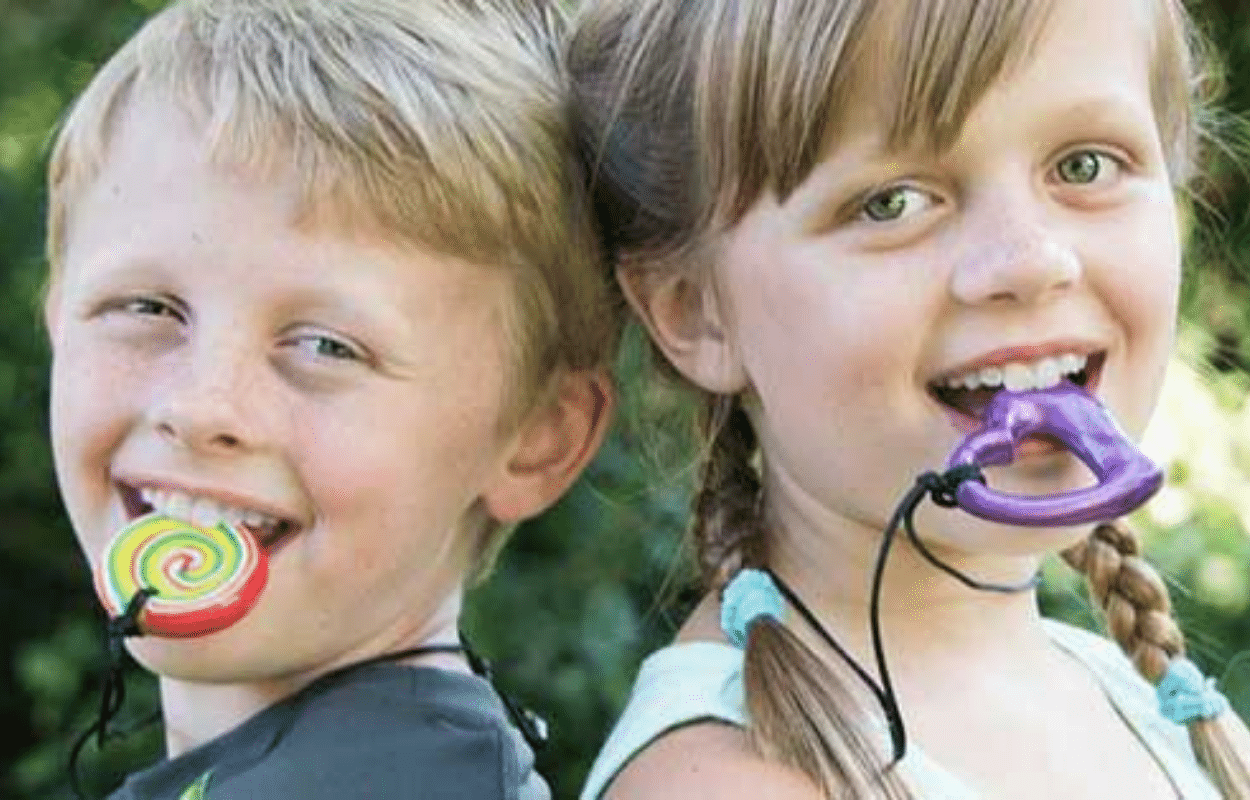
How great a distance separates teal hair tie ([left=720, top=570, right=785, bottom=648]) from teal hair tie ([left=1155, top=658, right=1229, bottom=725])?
1.32 feet

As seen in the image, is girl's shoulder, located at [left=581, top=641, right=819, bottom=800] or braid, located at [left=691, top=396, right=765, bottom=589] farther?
braid, located at [left=691, top=396, right=765, bottom=589]

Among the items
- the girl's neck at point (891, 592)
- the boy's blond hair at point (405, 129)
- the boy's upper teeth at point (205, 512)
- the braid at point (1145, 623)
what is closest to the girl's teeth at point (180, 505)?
the boy's upper teeth at point (205, 512)

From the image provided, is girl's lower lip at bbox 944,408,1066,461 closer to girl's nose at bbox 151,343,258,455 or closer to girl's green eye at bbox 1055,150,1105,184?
girl's green eye at bbox 1055,150,1105,184

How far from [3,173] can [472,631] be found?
3.21ft

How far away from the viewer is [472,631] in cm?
385

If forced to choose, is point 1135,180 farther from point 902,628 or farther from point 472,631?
point 472,631

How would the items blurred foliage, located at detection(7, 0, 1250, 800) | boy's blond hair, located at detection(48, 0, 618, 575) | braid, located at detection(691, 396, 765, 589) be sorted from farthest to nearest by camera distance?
blurred foliage, located at detection(7, 0, 1250, 800) → braid, located at detection(691, 396, 765, 589) → boy's blond hair, located at detection(48, 0, 618, 575)

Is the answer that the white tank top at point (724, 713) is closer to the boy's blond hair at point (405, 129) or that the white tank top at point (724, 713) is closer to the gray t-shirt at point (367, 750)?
the gray t-shirt at point (367, 750)

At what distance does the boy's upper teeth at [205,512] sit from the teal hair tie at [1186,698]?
2.71 feet

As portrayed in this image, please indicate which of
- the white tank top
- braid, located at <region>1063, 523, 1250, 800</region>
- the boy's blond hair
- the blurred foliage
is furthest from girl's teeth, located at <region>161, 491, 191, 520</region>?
the blurred foliage

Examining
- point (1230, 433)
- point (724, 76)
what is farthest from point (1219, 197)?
point (724, 76)

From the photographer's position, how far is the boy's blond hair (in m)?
2.37

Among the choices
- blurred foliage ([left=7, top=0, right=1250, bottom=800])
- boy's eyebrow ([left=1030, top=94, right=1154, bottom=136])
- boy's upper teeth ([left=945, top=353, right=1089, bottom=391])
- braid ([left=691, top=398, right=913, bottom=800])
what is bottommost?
blurred foliage ([left=7, top=0, right=1250, bottom=800])

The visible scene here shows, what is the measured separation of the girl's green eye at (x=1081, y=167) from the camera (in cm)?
229
